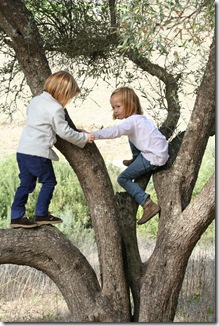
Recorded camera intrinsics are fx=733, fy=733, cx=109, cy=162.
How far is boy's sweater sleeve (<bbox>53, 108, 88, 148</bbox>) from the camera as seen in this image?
4957 mm

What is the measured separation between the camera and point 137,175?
5.51m

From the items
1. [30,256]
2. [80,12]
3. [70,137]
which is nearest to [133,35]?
[70,137]

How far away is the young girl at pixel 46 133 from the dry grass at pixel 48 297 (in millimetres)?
2491

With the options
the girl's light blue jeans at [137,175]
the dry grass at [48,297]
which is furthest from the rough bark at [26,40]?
the dry grass at [48,297]

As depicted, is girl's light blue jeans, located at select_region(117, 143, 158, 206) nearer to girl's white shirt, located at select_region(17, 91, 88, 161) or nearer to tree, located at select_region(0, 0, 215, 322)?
tree, located at select_region(0, 0, 215, 322)

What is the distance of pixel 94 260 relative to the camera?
27.8 ft

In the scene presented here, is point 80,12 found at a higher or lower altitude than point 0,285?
higher

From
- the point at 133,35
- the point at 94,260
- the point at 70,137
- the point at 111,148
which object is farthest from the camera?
the point at 111,148

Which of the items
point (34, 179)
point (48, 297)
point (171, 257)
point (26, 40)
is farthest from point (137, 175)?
point (48, 297)

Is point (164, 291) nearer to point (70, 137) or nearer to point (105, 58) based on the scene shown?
point (70, 137)

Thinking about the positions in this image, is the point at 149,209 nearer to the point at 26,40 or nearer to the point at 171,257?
the point at 171,257

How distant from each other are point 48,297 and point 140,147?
2.96 m

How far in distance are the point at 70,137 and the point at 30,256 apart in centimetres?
97

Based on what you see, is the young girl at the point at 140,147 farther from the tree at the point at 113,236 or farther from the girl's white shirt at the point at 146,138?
the tree at the point at 113,236
